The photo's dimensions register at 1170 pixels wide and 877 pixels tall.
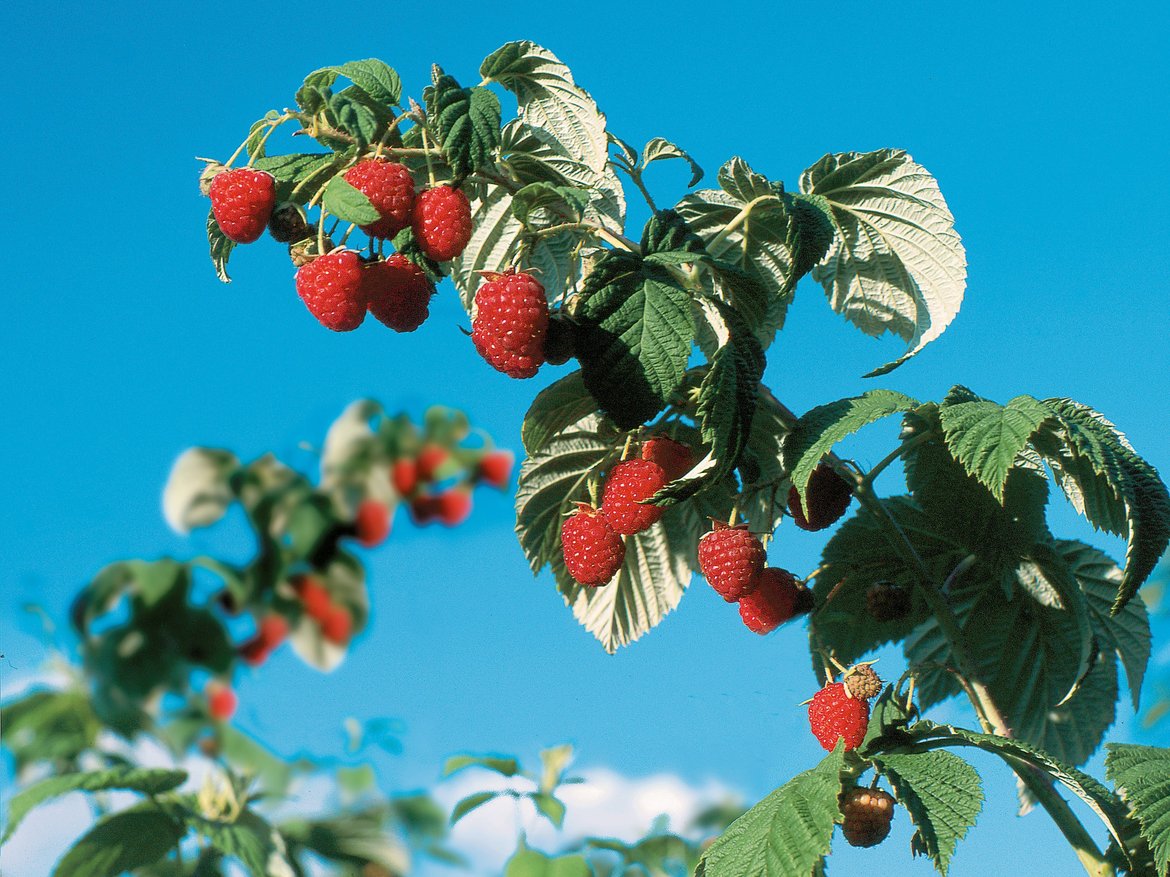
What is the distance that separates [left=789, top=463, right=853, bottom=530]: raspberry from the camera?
1.40 m

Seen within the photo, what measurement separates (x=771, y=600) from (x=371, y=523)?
3.76 ft

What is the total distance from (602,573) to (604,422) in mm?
233

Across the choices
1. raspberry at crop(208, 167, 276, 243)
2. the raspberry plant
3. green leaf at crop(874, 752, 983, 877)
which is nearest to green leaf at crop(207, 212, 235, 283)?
the raspberry plant

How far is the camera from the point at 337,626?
28cm

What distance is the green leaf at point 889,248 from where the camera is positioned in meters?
1.56

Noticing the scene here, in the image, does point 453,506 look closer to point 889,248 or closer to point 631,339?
point 631,339

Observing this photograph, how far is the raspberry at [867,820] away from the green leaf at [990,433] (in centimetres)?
34

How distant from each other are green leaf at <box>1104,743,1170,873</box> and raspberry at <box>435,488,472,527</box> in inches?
41.6

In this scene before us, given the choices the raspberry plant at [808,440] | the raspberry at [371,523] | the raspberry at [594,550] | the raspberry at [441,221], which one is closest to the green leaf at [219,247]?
the raspberry plant at [808,440]

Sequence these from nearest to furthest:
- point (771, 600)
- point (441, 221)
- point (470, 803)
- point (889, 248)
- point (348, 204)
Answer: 1. point (470, 803)
2. point (348, 204)
3. point (441, 221)
4. point (771, 600)
5. point (889, 248)

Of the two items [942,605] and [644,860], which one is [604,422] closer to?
[942,605]

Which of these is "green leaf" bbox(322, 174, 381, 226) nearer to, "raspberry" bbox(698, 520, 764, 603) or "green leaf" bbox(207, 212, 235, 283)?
"green leaf" bbox(207, 212, 235, 283)

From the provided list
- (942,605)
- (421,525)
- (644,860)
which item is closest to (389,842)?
(421,525)

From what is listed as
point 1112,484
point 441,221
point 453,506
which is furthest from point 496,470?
point 1112,484
